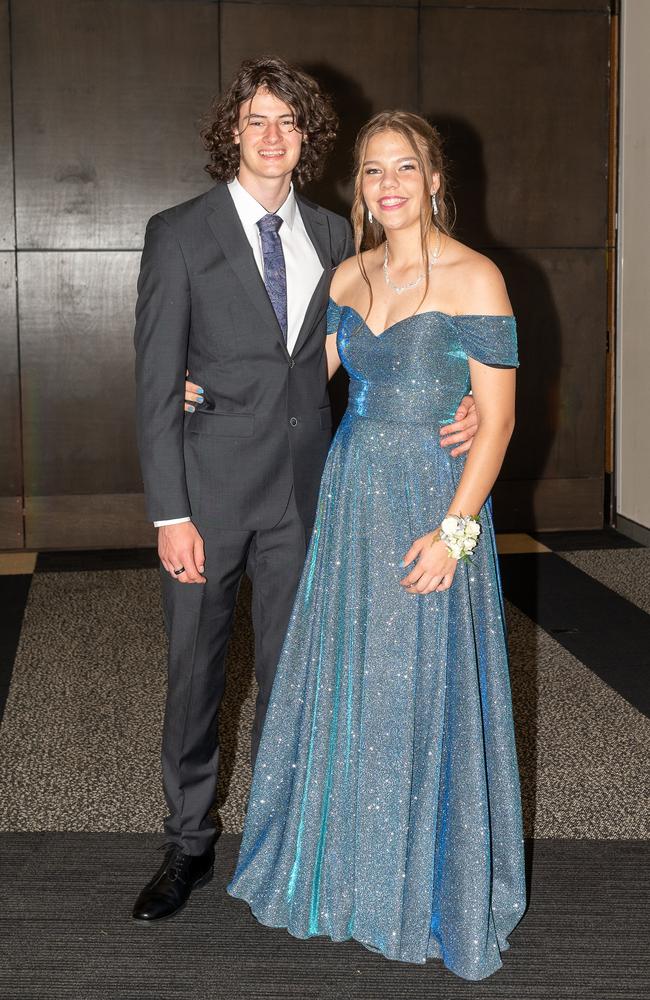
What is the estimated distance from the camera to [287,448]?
2.50 m

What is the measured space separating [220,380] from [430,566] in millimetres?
601

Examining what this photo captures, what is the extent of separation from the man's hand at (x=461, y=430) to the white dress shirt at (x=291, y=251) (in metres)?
0.39

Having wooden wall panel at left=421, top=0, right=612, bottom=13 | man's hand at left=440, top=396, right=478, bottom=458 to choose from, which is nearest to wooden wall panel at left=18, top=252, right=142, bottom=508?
wooden wall panel at left=421, top=0, right=612, bottom=13

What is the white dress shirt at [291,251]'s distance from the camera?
248 cm

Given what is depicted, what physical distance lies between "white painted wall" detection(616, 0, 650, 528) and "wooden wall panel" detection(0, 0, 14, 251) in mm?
3190

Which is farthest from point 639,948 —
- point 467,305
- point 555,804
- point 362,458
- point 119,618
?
point 119,618

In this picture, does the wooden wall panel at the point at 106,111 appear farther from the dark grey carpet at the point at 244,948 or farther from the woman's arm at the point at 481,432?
the woman's arm at the point at 481,432

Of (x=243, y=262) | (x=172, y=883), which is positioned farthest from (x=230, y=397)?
(x=172, y=883)

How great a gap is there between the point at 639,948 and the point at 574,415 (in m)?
4.44

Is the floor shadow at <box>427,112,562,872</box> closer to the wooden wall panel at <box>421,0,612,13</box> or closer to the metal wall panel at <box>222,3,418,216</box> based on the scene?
the metal wall panel at <box>222,3,418,216</box>

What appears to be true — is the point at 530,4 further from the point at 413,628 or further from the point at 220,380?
the point at 413,628

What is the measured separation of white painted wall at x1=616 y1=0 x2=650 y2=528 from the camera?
614 cm

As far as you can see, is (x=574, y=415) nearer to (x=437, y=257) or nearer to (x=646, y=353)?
(x=646, y=353)

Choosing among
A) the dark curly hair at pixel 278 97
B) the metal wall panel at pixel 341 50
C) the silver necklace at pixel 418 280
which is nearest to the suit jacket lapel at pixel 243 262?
the dark curly hair at pixel 278 97
